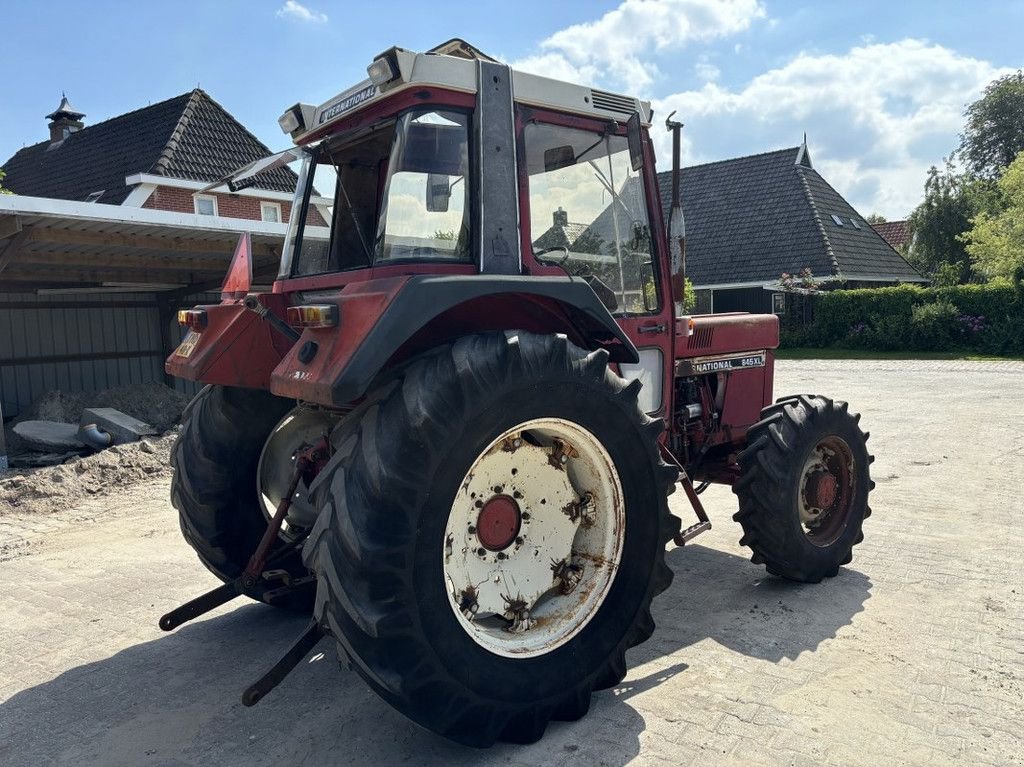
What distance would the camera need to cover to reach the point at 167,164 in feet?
59.9

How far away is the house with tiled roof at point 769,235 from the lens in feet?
79.7

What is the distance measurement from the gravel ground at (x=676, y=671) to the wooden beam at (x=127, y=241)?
4.41 m

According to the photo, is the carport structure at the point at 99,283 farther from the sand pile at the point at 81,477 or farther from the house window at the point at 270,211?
the house window at the point at 270,211

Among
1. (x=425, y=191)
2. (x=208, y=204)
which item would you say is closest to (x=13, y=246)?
(x=425, y=191)

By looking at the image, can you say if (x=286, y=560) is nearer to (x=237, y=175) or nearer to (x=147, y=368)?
(x=237, y=175)

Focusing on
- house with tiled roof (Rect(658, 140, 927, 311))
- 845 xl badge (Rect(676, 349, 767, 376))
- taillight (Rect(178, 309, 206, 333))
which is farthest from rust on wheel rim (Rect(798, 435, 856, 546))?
house with tiled roof (Rect(658, 140, 927, 311))

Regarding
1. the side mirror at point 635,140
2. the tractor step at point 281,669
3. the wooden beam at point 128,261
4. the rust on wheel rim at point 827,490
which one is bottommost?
the tractor step at point 281,669

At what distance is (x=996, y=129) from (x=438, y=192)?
4654cm

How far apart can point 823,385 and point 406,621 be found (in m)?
13.3

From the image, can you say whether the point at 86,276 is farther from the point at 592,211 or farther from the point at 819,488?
the point at 819,488

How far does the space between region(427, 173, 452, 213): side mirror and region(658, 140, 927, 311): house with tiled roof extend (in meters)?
21.0

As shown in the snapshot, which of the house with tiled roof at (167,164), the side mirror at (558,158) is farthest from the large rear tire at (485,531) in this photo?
the house with tiled roof at (167,164)

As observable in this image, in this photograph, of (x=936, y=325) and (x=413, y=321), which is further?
(x=936, y=325)

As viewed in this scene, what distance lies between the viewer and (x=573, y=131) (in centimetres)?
357
